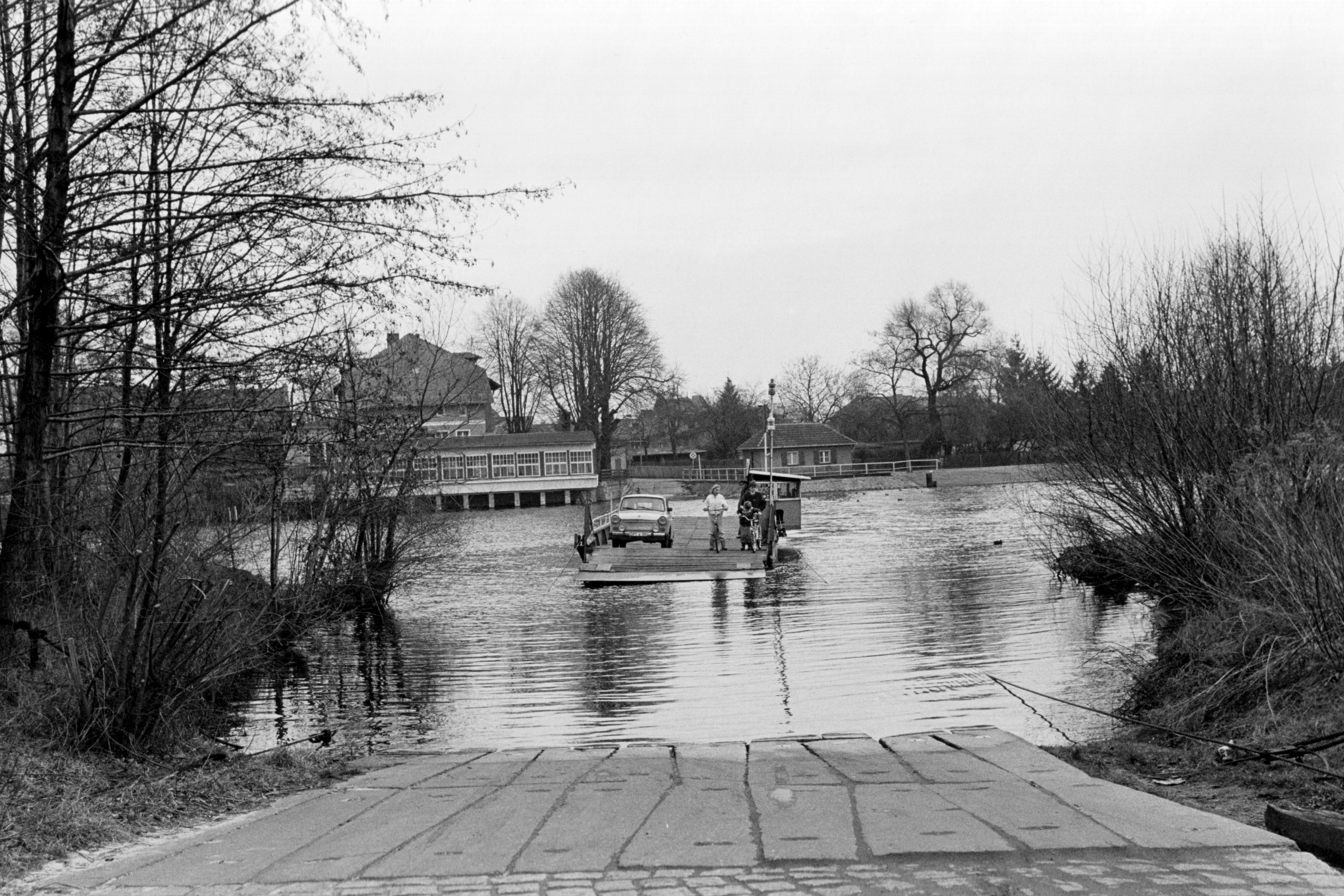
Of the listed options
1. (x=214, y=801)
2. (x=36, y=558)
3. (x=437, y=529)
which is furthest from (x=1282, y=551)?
(x=437, y=529)

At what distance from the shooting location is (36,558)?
1255 centimetres

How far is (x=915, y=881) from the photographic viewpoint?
5.21 meters

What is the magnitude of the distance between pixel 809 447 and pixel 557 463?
34170 mm

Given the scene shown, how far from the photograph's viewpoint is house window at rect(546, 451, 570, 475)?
82.1 metres

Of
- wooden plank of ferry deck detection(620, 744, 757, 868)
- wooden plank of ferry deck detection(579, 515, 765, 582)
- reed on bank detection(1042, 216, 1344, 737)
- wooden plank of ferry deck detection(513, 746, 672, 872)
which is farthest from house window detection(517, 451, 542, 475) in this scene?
wooden plank of ferry deck detection(620, 744, 757, 868)

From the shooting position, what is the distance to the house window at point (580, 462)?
8219 centimetres

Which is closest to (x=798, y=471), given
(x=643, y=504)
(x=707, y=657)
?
(x=643, y=504)

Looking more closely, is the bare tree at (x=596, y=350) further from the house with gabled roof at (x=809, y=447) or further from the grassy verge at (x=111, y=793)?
the grassy verge at (x=111, y=793)

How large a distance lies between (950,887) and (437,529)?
2400 centimetres

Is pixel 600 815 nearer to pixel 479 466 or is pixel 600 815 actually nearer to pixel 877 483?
pixel 479 466

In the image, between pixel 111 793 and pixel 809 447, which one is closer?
pixel 111 793

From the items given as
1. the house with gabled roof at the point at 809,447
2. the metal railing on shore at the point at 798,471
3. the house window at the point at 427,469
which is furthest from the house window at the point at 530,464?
the house window at the point at 427,469

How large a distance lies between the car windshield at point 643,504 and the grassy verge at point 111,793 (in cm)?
2950

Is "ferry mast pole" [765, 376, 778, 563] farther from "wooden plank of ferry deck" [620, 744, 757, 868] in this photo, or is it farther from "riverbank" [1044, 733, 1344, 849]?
"wooden plank of ferry deck" [620, 744, 757, 868]
